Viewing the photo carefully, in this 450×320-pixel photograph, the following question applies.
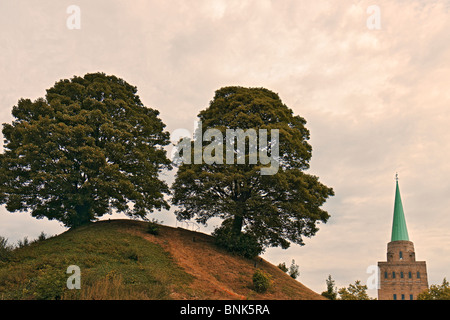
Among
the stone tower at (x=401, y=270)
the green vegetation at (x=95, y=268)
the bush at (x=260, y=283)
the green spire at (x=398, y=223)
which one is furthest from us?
the stone tower at (x=401, y=270)

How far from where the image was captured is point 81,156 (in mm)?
26562

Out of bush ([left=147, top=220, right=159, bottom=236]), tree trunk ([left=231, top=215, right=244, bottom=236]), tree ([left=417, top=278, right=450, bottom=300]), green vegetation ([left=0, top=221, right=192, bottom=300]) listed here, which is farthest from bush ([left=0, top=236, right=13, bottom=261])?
tree ([left=417, top=278, right=450, bottom=300])

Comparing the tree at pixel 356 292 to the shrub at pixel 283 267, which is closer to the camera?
the tree at pixel 356 292

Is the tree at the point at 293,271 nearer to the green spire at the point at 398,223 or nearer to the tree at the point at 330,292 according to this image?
the tree at the point at 330,292

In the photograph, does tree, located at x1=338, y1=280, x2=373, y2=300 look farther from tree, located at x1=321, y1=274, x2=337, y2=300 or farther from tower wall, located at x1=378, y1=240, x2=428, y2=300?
tower wall, located at x1=378, y1=240, x2=428, y2=300

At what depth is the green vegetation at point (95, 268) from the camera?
14.6 meters

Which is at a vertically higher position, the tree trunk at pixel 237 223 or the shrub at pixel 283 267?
the tree trunk at pixel 237 223

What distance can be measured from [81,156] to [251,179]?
11.9 m

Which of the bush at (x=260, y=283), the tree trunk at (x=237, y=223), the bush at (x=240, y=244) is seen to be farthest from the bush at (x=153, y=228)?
the bush at (x=260, y=283)

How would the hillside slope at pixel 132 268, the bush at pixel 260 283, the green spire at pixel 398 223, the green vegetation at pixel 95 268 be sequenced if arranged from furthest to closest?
the green spire at pixel 398 223, the bush at pixel 260 283, the hillside slope at pixel 132 268, the green vegetation at pixel 95 268

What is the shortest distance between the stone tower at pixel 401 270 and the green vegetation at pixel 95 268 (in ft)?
179

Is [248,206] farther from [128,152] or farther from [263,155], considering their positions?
[128,152]

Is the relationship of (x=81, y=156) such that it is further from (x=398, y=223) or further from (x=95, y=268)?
(x=398, y=223)
